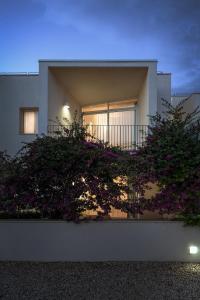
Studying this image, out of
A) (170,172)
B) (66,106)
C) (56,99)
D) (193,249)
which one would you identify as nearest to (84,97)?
(66,106)

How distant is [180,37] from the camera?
21.2 m

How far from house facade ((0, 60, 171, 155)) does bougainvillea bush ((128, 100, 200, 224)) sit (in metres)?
5.72

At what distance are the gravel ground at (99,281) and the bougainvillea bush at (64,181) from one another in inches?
45.6

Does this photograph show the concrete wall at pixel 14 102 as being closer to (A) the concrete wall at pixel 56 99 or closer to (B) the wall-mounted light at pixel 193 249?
(A) the concrete wall at pixel 56 99

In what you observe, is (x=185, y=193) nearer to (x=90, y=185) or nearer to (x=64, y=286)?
(x=90, y=185)

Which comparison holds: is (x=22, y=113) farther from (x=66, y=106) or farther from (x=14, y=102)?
(x=66, y=106)

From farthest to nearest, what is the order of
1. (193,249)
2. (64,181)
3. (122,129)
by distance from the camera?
(122,129) → (64,181) → (193,249)

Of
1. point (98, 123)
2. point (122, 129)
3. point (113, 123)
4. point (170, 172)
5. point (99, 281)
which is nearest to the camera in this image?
point (99, 281)

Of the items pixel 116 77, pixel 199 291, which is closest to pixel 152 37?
pixel 116 77

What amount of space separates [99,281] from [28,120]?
12.1 metres

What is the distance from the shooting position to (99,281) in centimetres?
650

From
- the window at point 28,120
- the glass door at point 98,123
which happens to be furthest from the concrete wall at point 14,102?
the glass door at point 98,123

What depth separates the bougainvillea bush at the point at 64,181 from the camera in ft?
27.5

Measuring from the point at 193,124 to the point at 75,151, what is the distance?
2.63 metres
